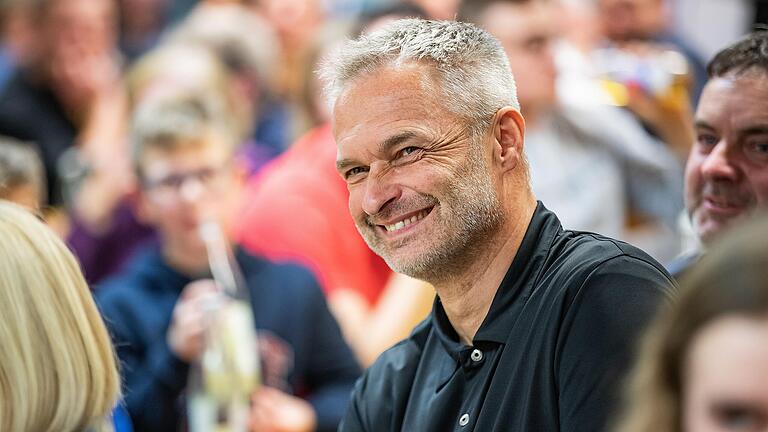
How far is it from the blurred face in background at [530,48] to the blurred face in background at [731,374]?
2.69 metres

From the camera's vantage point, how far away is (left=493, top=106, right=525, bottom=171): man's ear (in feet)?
6.40

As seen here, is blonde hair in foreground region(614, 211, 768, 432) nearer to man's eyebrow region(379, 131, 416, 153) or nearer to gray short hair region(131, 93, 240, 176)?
man's eyebrow region(379, 131, 416, 153)

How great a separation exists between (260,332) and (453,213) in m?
1.53

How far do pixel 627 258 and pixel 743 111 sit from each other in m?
0.61

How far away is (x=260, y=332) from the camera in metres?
3.31

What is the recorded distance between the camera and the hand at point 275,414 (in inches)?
123

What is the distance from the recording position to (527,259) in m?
1.89

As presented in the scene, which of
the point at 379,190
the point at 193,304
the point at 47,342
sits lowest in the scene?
the point at 193,304

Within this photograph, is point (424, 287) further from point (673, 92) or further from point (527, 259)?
point (527, 259)

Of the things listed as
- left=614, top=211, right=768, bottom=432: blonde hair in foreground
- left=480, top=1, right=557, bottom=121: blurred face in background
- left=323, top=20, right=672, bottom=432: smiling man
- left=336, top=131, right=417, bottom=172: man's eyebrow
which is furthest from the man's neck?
left=480, top=1, right=557, bottom=121: blurred face in background

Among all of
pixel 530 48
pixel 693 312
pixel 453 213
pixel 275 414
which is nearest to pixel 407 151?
pixel 453 213

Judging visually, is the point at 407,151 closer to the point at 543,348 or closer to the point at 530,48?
the point at 543,348

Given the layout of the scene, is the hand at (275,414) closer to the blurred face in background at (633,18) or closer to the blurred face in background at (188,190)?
the blurred face in background at (188,190)

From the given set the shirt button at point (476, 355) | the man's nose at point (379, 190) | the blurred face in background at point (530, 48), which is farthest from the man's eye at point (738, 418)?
the blurred face in background at point (530, 48)
